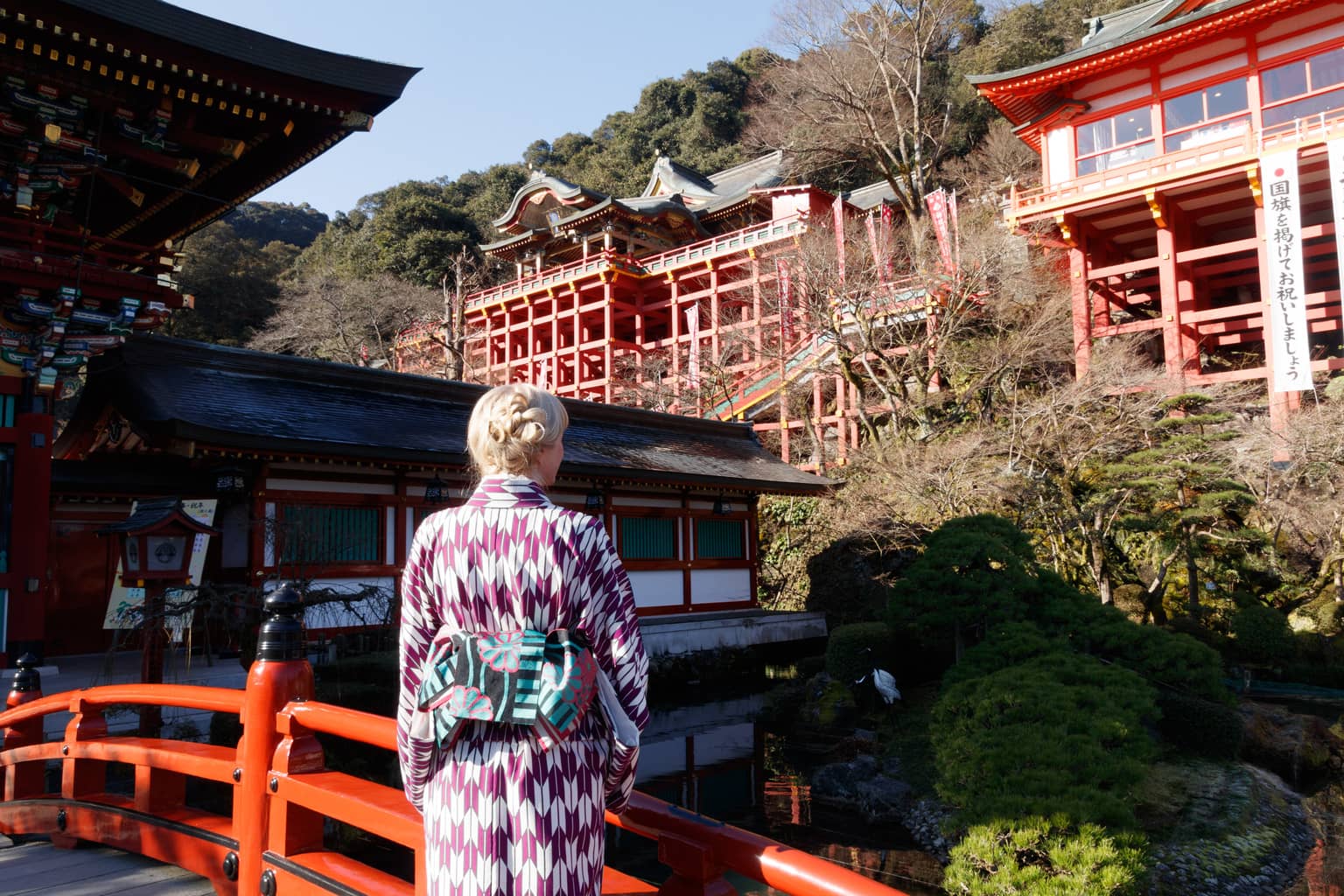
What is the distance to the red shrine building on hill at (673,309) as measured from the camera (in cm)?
1972

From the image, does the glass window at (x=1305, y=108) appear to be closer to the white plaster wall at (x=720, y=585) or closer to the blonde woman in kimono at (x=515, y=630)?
the white plaster wall at (x=720, y=585)

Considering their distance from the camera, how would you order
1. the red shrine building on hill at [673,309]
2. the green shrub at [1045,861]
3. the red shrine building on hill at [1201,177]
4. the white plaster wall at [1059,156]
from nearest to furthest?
the green shrub at [1045,861] → the red shrine building on hill at [1201,177] → the white plaster wall at [1059,156] → the red shrine building on hill at [673,309]

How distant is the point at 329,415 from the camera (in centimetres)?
974

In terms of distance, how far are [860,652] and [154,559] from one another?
23.7 feet

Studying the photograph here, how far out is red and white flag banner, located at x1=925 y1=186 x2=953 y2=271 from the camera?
16250 mm

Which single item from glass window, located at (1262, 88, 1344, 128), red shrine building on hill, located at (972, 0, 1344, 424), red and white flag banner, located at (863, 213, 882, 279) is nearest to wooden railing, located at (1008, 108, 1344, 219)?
red shrine building on hill, located at (972, 0, 1344, 424)

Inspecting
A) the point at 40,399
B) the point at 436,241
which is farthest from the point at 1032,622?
the point at 436,241

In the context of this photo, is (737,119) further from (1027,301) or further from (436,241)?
(1027,301)

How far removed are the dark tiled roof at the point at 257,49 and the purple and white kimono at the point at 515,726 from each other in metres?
7.77

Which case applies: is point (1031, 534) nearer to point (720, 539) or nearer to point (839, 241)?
point (720, 539)

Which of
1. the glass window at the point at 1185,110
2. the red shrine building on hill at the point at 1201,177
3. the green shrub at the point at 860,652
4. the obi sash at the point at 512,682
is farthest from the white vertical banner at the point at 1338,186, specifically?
the obi sash at the point at 512,682

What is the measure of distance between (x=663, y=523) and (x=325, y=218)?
46347 mm

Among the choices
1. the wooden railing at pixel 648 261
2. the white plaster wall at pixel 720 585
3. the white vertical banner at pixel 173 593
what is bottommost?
the white plaster wall at pixel 720 585

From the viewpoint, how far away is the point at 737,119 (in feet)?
131
